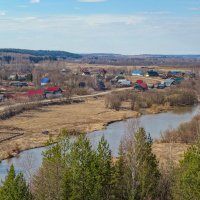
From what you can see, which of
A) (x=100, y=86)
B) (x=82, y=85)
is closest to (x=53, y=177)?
(x=82, y=85)

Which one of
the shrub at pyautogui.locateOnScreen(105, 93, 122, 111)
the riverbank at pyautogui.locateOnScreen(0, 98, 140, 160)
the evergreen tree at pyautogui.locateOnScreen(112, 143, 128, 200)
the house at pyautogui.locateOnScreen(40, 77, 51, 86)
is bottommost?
the riverbank at pyautogui.locateOnScreen(0, 98, 140, 160)

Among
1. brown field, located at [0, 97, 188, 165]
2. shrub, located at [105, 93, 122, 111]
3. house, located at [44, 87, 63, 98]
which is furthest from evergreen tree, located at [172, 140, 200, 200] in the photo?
house, located at [44, 87, 63, 98]

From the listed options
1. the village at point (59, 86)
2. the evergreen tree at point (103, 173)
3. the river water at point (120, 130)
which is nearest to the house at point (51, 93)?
the village at point (59, 86)

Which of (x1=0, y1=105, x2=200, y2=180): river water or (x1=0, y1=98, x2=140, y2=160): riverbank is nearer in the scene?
(x1=0, y1=105, x2=200, y2=180): river water

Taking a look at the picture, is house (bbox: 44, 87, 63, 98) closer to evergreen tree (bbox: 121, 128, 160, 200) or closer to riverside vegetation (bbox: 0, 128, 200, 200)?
evergreen tree (bbox: 121, 128, 160, 200)

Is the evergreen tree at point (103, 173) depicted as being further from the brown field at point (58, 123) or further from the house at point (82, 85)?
the house at point (82, 85)

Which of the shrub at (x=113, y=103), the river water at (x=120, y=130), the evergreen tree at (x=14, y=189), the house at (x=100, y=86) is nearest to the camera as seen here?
the evergreen tree at (x=14, y=189)
